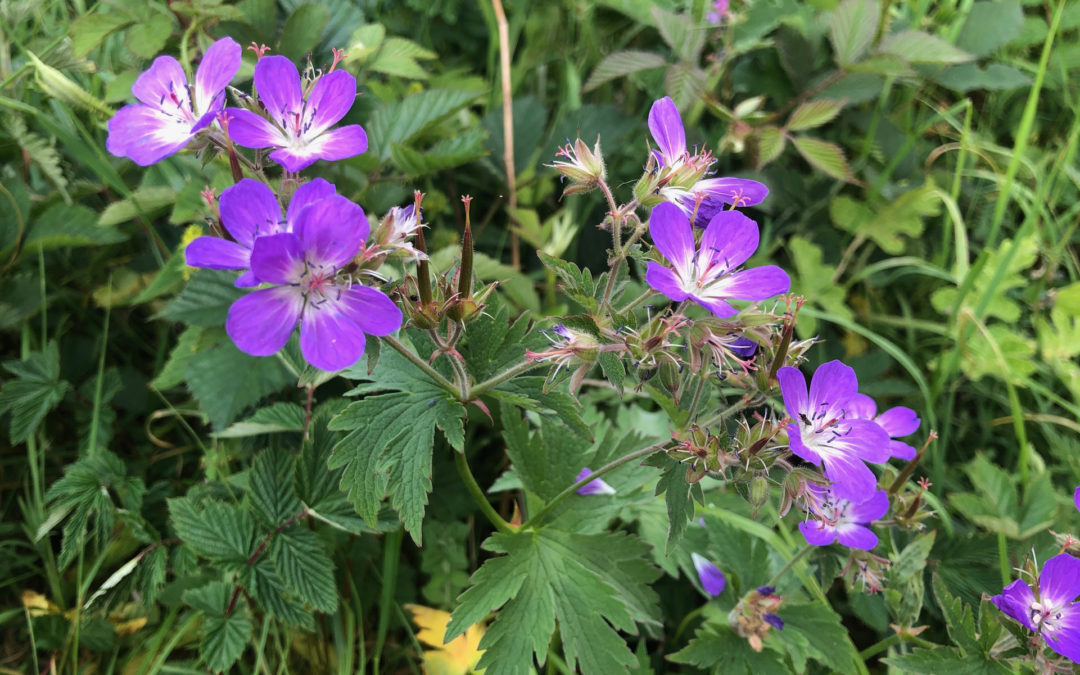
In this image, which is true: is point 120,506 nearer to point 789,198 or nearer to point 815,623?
point 815,623

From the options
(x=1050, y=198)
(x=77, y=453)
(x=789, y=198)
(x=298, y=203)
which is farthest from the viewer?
(x=1050, y=198)

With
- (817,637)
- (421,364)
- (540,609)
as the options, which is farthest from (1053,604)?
(421,364)

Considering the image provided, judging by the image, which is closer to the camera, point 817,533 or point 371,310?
point 371,310

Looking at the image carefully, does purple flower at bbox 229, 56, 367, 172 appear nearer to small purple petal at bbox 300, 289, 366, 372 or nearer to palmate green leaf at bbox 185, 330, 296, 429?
small purple petal at bbox 300, 289, 366, 372

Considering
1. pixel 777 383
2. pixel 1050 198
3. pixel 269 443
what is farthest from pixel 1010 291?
pixel 269 443

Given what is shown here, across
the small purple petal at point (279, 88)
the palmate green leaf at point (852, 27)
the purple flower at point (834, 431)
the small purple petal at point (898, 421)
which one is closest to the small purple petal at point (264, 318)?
the small purple petal at point (279, 88)

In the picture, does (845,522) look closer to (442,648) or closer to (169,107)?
(442,648)
